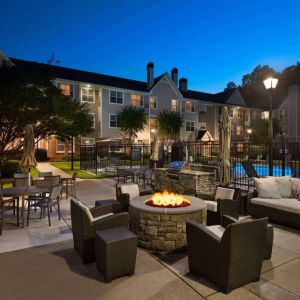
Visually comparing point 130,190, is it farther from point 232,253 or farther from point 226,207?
point 232,253

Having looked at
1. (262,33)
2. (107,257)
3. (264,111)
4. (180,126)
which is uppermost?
(262,33)

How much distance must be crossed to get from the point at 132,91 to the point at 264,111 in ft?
83.9

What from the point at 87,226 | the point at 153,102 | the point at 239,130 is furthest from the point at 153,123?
the point at 87,226

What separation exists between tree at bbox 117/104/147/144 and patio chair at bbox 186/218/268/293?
80.6 ft

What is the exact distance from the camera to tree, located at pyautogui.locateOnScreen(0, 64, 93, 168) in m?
11.4

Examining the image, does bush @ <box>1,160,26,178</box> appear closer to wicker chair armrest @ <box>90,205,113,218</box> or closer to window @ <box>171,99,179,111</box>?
wicker chair armrest @ <box>90,205,113,218</box>

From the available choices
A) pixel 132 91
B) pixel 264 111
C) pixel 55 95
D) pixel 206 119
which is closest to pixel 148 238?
pixel 55 95

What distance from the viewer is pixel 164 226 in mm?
4305

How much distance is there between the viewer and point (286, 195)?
6371mm

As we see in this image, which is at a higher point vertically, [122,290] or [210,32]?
[210,32]

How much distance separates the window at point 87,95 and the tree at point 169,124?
28.4ft

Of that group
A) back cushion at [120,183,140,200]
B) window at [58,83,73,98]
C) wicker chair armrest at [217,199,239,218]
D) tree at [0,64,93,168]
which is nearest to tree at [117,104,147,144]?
window at [58,83,73,98]

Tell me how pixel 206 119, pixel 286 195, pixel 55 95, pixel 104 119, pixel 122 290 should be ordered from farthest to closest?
pixel 206 119, pixel 104 119, pixel 55 95, pixel 286 195, pixel 122 290

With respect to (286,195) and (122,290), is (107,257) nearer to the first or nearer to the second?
(122,290)
